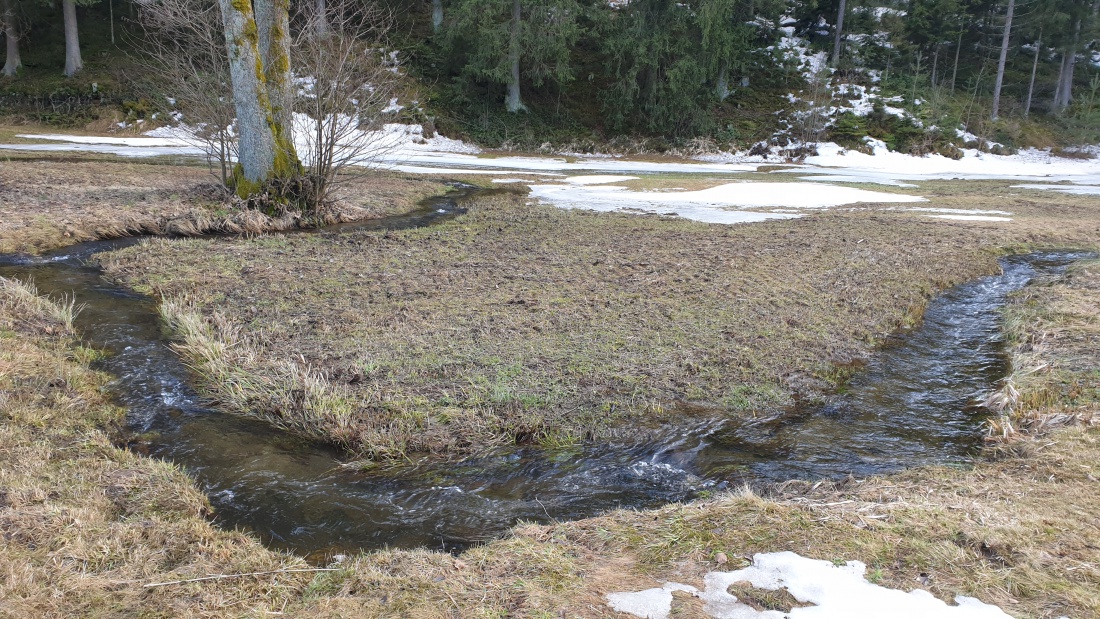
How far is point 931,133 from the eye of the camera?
103 ft

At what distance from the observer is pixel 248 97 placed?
1174 cm

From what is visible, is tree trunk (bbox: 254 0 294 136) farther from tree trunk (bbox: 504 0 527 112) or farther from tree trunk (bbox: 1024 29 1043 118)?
tree trunk (bbox: 1024 29 1043 118)

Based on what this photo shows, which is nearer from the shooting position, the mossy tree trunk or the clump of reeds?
the clump of reeds

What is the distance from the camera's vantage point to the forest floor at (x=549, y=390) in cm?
302

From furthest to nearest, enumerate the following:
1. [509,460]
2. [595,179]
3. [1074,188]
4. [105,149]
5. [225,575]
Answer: [105,149] < [1074,188] < [595,179] < [509,460] < [225,575]

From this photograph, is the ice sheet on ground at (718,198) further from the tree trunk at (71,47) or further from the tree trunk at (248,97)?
the tree trunk at (71,47)

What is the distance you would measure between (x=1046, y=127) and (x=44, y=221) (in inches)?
1716

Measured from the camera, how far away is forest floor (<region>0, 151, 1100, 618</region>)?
3.02m

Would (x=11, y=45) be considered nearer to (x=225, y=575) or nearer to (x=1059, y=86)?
(x=225, y=575)

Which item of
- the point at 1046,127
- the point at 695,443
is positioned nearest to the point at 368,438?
the point at 695,443

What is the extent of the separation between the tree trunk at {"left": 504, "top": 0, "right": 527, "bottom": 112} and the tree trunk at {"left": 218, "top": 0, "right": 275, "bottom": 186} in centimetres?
1870

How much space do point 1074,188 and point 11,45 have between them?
1650 inches

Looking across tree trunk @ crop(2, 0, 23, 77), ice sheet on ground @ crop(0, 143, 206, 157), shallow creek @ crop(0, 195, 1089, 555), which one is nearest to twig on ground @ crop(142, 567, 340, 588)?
shallow creek @ crop(0, 195, 1089, 555)

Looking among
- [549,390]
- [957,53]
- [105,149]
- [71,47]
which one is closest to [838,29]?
[957,53]
